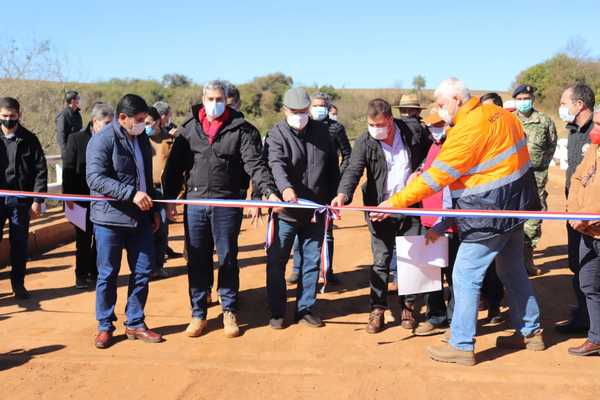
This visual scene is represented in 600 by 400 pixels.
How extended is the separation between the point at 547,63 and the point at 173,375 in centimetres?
3931

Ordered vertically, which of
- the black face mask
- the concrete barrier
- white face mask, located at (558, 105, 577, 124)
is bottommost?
the concrete barrier

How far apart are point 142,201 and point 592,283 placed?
3719 mm

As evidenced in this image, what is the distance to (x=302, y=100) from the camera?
5.41 metres

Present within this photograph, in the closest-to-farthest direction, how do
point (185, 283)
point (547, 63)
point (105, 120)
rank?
1. point (105, 120)
2. point (185, 283)
3. point (547, 63)

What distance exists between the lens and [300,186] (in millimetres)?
5598

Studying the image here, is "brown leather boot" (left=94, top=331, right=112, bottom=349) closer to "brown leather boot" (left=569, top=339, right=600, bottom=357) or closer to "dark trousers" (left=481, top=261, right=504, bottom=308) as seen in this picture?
"dark trousers" (left=481, top=261, right=504, bottom=308)

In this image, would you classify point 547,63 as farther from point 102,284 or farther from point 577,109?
point 102,284

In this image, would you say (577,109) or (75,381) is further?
(577,109)

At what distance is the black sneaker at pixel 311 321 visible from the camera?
5.67 meters

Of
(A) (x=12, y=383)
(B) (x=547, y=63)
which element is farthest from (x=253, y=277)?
(B) (x=547, y=63)

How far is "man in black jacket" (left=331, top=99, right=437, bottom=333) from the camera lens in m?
5.47

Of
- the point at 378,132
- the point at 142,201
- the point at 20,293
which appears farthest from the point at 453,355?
the point at 20,293

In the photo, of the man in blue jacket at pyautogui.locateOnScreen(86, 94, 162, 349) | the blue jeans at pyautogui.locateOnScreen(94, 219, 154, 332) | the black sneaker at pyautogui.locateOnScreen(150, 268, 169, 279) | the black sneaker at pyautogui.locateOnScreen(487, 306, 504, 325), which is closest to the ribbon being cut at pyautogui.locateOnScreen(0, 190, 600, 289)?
the man in blue jacket at pyautogui.locateOnScreen(86, 94, 162, 349)

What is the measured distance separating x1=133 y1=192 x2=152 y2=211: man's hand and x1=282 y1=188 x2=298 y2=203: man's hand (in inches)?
45.3
